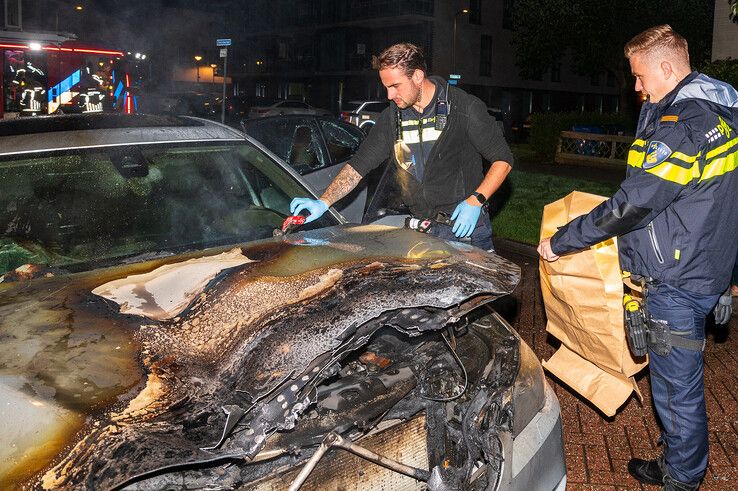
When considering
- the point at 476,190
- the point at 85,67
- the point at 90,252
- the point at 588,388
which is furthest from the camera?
the point at 85,67

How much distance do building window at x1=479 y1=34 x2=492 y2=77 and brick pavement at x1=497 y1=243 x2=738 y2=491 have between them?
3382 cm

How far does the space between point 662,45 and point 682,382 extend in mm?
1424

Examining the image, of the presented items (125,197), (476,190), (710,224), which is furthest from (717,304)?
(125,197)

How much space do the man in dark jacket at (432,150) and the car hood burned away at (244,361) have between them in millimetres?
1017

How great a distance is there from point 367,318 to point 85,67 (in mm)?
14011

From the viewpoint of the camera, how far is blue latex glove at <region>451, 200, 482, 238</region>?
11.8 feet

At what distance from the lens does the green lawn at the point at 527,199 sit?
865 centimetres

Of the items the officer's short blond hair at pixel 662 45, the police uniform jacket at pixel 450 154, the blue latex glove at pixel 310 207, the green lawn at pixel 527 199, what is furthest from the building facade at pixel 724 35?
the blue latex glove at pixel 310 207

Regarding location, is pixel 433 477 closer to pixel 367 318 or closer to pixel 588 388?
pixel 367 318

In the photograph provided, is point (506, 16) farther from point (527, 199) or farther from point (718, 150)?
point (718, 150)

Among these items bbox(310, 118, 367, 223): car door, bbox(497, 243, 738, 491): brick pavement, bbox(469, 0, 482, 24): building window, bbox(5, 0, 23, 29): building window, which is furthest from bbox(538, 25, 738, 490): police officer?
bbox(469, 0, 482, 24): building window

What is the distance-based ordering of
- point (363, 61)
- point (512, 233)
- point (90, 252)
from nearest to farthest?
point (90, 252) → point (512, 233) → point (363, 61)

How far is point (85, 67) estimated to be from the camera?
46.2ft

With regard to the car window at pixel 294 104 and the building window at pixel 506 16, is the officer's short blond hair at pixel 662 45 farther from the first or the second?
the building window at pixel 506 16
